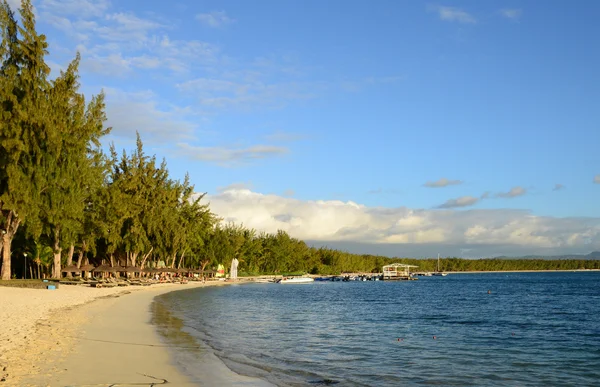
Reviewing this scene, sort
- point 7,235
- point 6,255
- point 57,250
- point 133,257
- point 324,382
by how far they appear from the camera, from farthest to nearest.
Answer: point 133,257 → point 57,250 → point 6,255 → point 7,235 → point 324,382

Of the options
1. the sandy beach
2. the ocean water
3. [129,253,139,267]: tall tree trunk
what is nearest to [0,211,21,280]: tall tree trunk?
the sandy beach

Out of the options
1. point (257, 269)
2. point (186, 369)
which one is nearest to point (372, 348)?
point (186, 369)

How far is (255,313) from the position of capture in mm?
43000

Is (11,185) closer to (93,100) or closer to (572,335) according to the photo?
(93,100)

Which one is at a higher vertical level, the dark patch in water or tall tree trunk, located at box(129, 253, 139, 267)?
tall tree trunk, located at box(129, 253, 139, 267)

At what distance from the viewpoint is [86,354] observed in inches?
698

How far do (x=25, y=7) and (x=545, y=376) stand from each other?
5655 cm

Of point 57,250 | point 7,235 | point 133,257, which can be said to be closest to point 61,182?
point 7,235

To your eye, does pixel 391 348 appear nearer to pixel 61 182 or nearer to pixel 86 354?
pixel 86 354

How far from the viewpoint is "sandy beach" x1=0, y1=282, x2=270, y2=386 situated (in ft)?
46.0

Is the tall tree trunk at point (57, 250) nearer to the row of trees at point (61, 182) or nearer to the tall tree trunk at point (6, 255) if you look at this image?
the row of trees at point (61, 182)

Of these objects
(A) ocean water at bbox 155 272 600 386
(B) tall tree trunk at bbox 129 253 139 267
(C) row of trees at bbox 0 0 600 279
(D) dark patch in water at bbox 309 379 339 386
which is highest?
(C) row of trees at bbox 0 0 600 279

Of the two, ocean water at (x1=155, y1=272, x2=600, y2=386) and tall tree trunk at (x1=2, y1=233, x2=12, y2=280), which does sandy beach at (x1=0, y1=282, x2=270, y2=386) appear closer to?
ocean water at (x1=155, y1=272, x2=600, y2=386)

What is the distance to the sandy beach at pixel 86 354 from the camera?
14.0 m
